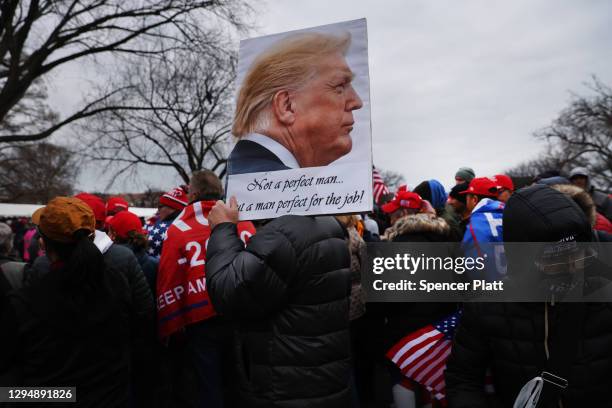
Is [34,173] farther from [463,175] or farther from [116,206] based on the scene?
[463,175]

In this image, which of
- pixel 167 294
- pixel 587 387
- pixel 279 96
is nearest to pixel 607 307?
pixel 587 387

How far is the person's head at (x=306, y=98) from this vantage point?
2.05m

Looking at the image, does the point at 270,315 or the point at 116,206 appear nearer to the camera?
the point at 270,315

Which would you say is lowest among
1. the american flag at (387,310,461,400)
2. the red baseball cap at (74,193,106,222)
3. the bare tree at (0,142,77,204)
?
the american flag at (387,310,461,400)

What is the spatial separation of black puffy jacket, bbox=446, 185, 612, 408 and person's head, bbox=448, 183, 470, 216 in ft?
10.9

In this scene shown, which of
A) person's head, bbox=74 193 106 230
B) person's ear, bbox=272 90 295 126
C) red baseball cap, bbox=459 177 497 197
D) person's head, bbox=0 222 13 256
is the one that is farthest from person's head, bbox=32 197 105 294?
red baseball cap, bbox=459 177 497 197

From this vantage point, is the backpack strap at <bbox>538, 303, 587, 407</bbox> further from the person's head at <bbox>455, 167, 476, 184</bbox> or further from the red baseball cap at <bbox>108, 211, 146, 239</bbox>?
the person's head at <bbox>455, 167, 476, 184</bbox>

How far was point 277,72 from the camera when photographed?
85.6 inches

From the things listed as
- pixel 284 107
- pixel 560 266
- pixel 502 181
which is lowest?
pixel 560 266

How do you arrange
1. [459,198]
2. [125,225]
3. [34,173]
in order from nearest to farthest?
[125,225], [459,198], [34,173]

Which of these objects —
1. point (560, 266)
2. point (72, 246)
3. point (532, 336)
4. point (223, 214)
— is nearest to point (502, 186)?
point (560, 266)

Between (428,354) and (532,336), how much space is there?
1.55 meters

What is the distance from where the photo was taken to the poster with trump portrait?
6.59 ft

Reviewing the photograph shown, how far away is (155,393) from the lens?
4402 mm
